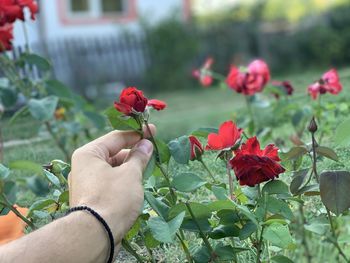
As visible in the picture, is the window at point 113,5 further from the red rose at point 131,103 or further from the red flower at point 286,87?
the red rose at point 131,103

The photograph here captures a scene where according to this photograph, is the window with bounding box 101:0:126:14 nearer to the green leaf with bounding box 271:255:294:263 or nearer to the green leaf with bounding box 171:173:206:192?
the green leaf with bounding box 171:173:206:192

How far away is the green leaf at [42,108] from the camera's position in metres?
2.35

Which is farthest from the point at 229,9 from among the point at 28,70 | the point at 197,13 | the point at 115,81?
the point at 28,70

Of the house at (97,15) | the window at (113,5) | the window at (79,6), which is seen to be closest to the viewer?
the house at (97,15)

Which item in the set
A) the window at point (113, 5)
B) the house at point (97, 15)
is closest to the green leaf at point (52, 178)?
the house at point (97, 15)

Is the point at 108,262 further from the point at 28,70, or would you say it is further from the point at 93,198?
the point at 28,70

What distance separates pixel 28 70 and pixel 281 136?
938mm

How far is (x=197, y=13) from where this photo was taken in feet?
53.3

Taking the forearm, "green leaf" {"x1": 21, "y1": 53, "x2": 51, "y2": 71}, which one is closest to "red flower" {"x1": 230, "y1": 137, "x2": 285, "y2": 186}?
the forearm

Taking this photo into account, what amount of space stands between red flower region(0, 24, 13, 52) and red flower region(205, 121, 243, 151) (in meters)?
1.28

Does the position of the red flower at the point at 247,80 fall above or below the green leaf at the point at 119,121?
below

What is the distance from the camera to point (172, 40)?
13.6 m

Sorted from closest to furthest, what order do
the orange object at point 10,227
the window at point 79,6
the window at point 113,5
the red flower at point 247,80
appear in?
the orange object at point 10,227 → the red flower at point 247,80 → the window at point 79,6 → the window at point 113,5

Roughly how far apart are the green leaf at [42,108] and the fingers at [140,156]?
1.24 meters
